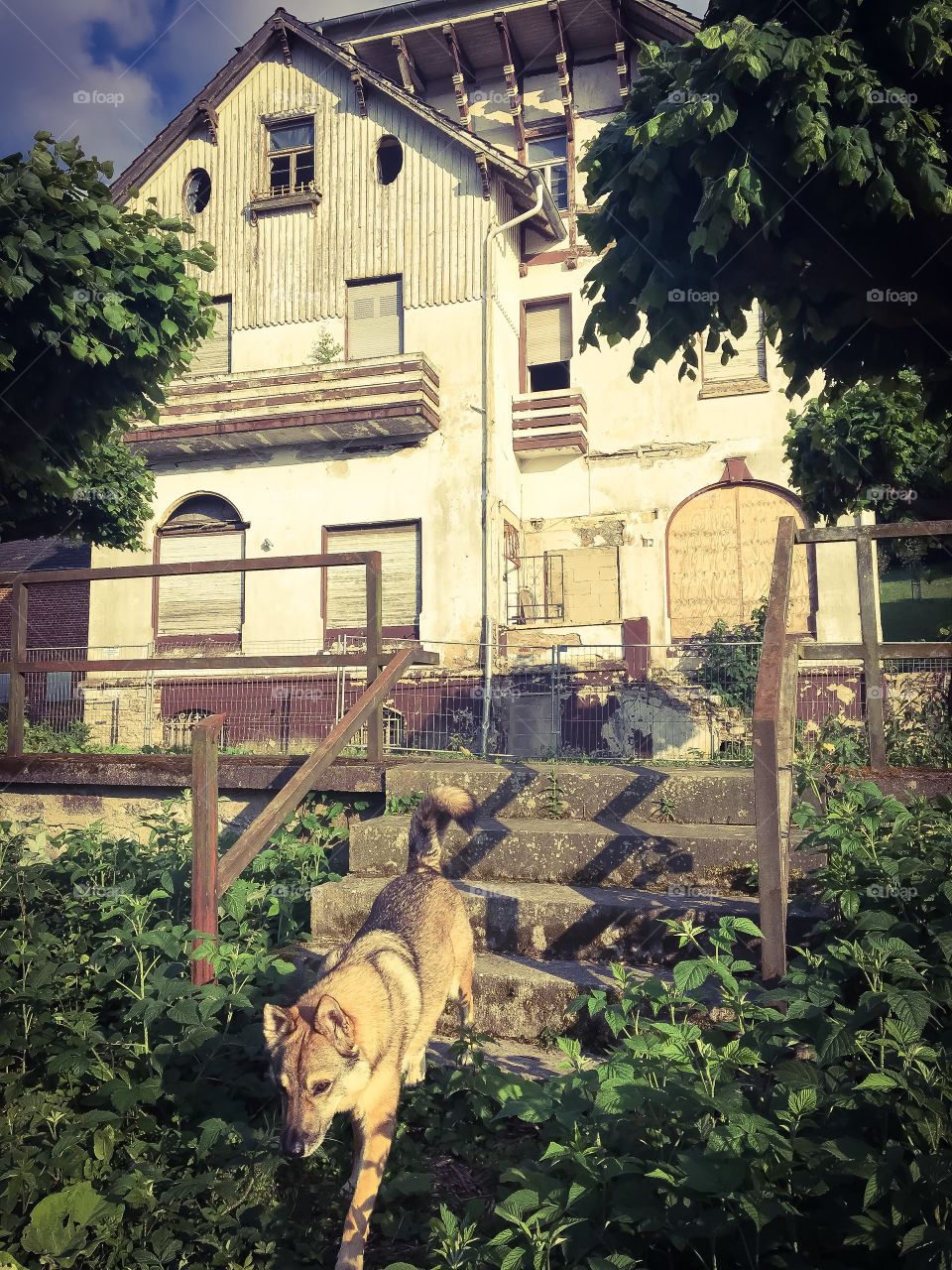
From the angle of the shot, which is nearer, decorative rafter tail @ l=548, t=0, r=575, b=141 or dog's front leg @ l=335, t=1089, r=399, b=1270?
dog's front leg @ l=335, t=1089, r=399, b=1270

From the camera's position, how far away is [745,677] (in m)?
14.0

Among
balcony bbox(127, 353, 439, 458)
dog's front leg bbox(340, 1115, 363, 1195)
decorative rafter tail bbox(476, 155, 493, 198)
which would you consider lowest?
dog's front leg bbox(340, 1115, 363, 1195)

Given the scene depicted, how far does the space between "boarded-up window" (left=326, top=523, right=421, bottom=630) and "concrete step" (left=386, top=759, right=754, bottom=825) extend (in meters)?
9.81

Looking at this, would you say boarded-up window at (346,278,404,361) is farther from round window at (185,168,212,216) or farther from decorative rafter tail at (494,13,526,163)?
decorative rafter tail at (494,13,526,163)

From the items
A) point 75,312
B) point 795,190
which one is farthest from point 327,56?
point 795,190

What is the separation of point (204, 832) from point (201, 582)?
1353 centimetres

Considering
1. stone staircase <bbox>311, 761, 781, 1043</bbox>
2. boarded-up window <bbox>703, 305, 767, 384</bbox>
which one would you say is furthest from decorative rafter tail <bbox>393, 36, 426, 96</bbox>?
stone staircase <bbox>311, 761, 781, 1043</bbox>

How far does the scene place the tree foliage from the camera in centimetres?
1052

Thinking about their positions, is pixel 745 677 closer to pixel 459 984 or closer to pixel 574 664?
pixel 574 664

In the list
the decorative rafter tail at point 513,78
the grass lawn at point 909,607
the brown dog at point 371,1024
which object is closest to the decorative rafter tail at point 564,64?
the decorative rafter tail at point 513,78

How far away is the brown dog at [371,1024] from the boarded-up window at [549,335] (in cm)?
1561

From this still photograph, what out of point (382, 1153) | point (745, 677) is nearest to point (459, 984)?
point (382, 1153)

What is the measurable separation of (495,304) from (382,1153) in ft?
53.4

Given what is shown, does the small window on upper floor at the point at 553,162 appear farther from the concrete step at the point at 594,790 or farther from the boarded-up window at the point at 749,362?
the concrete step at the point at 594,790
